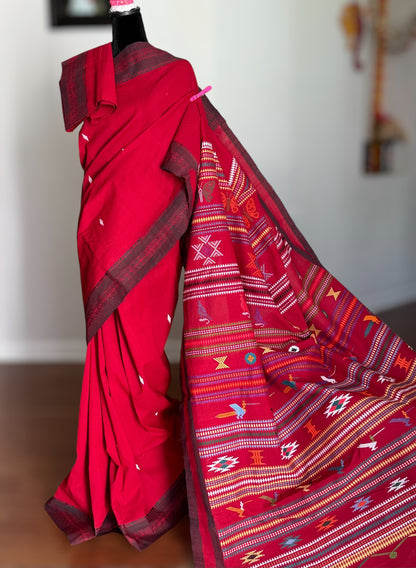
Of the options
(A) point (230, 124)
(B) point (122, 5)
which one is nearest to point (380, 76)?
(A) point (230, 124)

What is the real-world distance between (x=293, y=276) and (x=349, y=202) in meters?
1.91

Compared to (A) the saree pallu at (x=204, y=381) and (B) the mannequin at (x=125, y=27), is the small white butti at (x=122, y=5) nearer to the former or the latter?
(B) the mannequin at (x=125, y=27)

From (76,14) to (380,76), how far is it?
6.13ft

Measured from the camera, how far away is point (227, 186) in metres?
1.72

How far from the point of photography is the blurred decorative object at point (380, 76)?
12.0 feet

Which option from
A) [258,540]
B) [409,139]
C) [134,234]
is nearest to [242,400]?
[258,540]

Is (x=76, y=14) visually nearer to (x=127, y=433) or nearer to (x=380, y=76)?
(x=380, y=76)

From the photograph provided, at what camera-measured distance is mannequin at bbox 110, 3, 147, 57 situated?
1.69 meters

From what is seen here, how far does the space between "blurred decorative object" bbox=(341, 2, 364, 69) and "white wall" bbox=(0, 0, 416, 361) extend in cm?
6

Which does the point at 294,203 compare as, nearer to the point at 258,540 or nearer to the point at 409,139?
the point at 409,139

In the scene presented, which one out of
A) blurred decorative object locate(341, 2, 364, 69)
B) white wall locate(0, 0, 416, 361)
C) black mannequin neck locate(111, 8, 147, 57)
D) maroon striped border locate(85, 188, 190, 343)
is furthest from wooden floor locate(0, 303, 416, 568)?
blurred decorative object locate(341, 2, 364, 69)

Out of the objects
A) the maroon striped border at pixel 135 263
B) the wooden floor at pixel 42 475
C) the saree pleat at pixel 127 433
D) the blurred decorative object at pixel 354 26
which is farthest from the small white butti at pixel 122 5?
the blurred decorative object at pixel 354 26

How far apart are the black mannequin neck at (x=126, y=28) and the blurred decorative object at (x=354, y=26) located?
6.64ft

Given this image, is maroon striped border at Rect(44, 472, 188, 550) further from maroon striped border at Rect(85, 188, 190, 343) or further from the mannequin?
the mannequin
